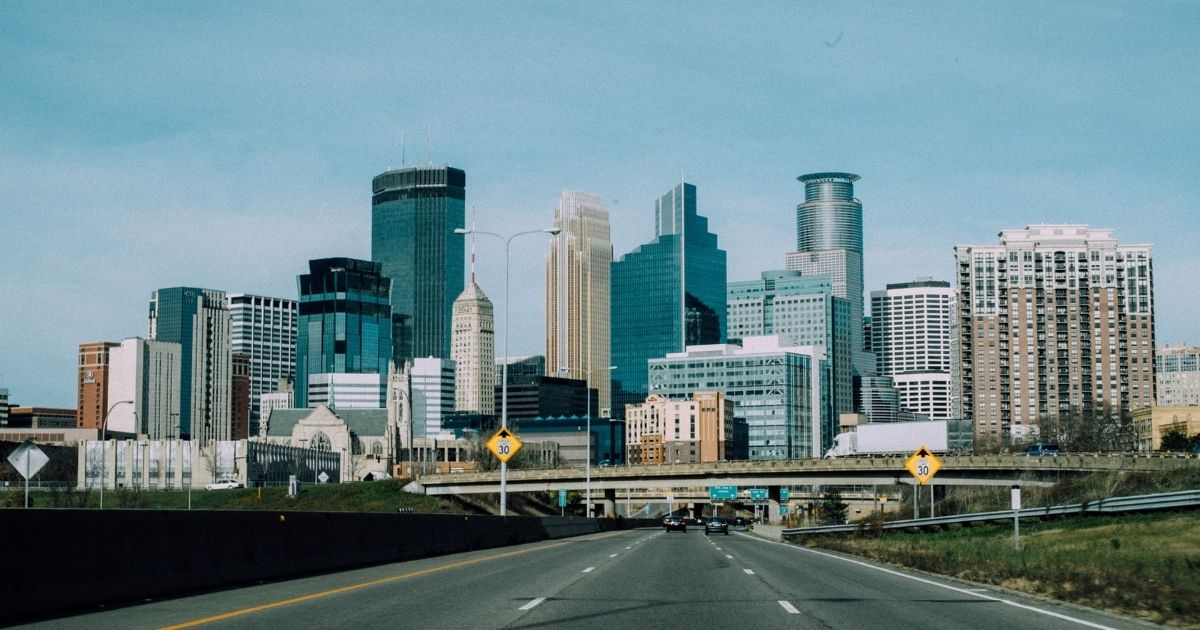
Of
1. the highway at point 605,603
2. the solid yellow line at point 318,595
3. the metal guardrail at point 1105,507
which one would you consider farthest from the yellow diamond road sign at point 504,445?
the highway at point 605,603

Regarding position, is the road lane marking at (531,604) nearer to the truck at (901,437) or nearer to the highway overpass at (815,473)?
the highway overpass at (815,473)

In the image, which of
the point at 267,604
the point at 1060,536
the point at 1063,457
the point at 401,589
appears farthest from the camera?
the point at 1063,457

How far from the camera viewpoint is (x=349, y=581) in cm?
2322

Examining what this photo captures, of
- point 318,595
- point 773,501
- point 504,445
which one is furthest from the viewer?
point 773,501

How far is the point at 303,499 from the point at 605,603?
128 m

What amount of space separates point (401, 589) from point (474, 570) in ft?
19.5

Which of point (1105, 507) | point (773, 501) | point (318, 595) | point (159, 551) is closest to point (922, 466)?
point (1105, 507)

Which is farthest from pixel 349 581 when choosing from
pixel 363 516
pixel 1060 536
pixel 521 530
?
pixel 521 530

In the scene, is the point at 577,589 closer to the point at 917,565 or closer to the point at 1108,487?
the point at 917,565

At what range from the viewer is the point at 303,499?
14138 cm

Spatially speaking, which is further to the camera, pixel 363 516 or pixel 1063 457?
pixel 1063 457

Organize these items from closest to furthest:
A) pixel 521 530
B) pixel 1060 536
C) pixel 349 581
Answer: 1. pixel 349 581
2. pixel 1060 536
3. pixel 521 530

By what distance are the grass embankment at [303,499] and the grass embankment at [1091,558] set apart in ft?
299

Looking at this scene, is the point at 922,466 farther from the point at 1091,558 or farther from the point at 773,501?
the point at 773,501
